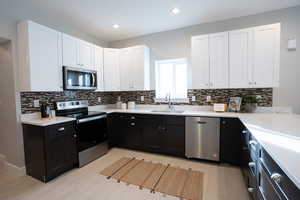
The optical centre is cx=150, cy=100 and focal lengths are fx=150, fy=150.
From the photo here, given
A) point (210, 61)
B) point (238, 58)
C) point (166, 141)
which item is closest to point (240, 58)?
point (238, 58)

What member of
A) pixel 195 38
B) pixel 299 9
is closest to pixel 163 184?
pixel 195 38

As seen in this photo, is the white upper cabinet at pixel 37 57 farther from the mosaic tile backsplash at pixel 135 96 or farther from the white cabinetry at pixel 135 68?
the white cabinetry at pixel 135 68

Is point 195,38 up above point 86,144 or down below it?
above

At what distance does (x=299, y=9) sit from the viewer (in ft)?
8.22

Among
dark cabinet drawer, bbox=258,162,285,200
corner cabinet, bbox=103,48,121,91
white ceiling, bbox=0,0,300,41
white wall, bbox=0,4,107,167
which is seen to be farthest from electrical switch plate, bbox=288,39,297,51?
white wall, bbox=0,4,107,167

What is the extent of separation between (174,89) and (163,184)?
2.07m

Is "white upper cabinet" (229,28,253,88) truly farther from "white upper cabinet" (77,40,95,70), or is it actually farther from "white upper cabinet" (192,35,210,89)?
"white upper cabinet" (77,40,95,70)

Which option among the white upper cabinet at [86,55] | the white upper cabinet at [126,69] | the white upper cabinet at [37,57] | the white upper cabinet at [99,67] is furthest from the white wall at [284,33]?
the white upper cabinet at [37,57]

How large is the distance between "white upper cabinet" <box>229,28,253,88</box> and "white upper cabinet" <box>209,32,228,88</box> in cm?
8

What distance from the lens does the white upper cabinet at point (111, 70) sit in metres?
3.57

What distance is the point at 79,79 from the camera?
295 centimetres

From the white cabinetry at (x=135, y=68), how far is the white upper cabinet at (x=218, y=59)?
142 cm

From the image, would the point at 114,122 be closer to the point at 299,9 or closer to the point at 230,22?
the point at 230,22

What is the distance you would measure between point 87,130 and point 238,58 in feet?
9.76
